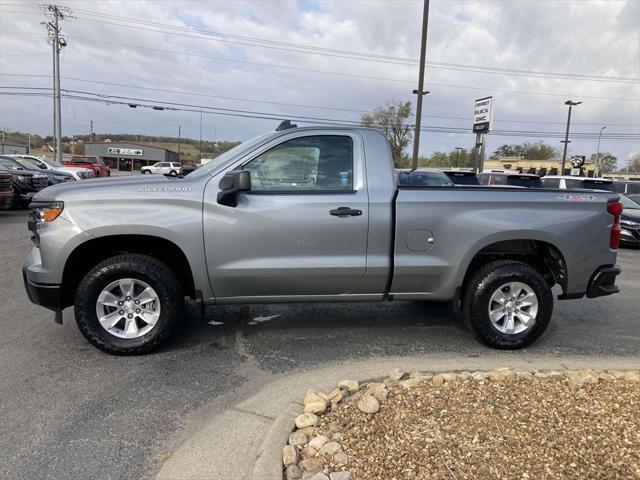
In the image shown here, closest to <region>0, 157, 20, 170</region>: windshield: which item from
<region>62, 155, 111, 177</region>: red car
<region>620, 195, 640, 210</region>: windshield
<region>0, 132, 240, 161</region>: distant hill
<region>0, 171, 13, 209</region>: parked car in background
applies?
<region>0, 171, 13, 209</region>: parked car in background

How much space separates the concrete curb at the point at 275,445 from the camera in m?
2.56

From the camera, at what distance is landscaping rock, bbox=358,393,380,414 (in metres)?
3.05

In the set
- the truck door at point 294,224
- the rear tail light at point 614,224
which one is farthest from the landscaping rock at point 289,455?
the rear tail light at point 614,224

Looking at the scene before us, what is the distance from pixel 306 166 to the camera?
4.30 m

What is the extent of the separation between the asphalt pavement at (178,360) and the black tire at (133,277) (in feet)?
0.42

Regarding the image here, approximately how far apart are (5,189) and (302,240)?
12280mm

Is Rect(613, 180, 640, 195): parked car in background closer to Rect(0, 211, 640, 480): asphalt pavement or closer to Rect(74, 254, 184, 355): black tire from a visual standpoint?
Rect(0, 211, 640, 480): asphalt pavement

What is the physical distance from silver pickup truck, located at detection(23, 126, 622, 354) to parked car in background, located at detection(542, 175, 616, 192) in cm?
891

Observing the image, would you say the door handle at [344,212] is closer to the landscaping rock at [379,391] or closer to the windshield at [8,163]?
the landscaping rock at [379,391]

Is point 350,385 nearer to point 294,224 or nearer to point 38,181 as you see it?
point 294,224

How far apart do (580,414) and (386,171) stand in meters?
2.36

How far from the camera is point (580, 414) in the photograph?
2.93m

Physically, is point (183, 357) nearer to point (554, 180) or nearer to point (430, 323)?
point (430, 323)

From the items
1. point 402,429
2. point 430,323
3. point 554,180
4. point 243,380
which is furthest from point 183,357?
point 554,180
